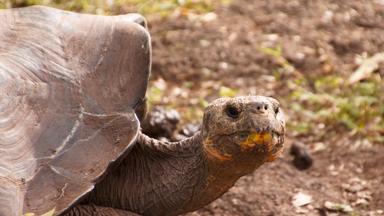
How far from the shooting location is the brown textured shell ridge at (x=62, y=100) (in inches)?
130

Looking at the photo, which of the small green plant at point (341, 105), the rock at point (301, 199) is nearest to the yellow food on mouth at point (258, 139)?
the rock at point (301, 199)

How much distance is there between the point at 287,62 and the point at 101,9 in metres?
1.64

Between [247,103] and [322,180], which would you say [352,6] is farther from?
[247,103]

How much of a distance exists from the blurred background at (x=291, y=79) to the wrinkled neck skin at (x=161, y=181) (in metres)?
0.68

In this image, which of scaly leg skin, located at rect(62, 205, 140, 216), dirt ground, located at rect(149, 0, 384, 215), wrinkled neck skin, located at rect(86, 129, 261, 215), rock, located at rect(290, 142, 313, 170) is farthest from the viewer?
rock, located at rect(290, 142, 313, 170)

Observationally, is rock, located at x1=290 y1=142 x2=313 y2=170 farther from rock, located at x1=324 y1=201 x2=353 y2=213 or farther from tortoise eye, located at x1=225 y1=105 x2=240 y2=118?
tortoise eye, located at x1=225 y1=105 x2=240 y2=118

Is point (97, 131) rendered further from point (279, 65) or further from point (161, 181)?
point (279, 65)

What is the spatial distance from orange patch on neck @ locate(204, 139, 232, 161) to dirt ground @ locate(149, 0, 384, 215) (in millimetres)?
910

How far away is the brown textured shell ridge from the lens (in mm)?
3314

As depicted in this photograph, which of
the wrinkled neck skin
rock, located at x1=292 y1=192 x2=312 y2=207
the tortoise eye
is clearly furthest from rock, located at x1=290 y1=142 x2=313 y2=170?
the tortoise eye

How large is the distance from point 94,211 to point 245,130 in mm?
829

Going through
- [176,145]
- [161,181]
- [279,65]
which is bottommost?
[279,65]

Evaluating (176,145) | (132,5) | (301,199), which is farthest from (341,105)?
(176,145)

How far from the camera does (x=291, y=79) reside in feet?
20.7
